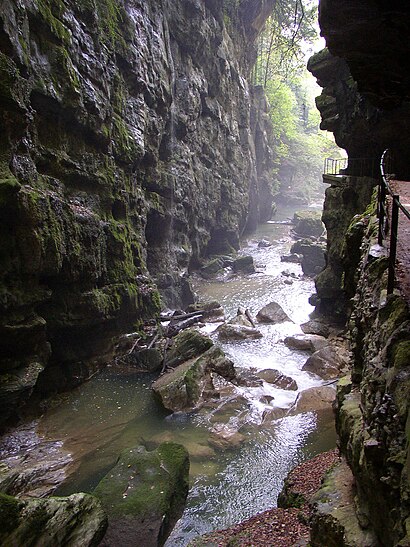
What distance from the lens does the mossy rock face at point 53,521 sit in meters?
5.59

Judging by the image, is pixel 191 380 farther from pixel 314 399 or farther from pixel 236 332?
pixel 236 332

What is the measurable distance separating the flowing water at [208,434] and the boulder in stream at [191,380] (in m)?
0.39

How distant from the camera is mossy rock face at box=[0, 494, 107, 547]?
5.59 metres

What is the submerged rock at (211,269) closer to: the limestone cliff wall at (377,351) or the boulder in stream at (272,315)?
the boulder in stream at (272,315)

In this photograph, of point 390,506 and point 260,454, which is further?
point 260,454

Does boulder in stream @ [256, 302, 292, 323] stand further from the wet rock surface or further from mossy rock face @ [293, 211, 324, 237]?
mossy rock face @ [293, 211, 324, 237]

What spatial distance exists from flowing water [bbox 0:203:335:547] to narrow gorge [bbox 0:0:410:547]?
6 cm

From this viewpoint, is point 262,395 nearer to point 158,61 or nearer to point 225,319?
point 225,319

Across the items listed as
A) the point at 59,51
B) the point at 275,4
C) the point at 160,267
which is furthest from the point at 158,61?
the point at 275,4

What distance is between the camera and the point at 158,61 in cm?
2077

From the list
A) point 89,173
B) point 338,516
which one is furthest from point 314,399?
point 89,173

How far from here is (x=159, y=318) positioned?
1845 centimetres

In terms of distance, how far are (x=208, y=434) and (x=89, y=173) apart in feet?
32.6

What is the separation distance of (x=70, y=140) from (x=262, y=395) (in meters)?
10.8
